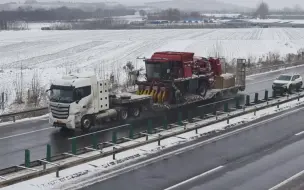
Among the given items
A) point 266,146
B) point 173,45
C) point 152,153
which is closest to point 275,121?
point 266,146

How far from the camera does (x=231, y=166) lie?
18828mm

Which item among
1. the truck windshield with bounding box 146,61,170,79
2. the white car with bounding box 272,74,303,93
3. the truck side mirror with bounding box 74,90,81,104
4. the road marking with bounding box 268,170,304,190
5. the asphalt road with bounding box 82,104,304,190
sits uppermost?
the truck windshield with bounding box 146,61,170,79

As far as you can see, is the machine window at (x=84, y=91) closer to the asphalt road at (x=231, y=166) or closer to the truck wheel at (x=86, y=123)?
the truck wheel at (x=86, y=123)

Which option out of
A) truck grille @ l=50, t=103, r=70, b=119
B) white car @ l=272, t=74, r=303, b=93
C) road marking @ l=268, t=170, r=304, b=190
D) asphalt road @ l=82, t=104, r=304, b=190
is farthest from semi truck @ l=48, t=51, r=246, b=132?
road marking @ l=268, t=170, r=304, b=190

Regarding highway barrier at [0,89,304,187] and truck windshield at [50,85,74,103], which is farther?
truck windshield at [50,85,74,103]

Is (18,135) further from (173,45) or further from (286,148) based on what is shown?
(173,45)

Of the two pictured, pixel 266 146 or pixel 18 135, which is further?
pixel 18 135

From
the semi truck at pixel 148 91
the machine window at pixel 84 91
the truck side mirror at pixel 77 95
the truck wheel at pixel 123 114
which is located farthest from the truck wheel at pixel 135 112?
the truck side mirror at pixel 77 95

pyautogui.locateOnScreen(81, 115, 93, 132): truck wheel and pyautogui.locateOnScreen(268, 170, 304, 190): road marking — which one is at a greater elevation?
pyautogui.locateOnScreen(81, 115, 93, 132): truck wheel

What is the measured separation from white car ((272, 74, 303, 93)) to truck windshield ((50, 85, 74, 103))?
17931mm

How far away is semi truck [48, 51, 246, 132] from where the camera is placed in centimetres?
2394

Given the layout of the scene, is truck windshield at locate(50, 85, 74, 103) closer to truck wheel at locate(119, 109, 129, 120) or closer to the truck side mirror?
the truck side mirror

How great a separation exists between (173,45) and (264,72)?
28.7m

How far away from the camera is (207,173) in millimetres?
17922
